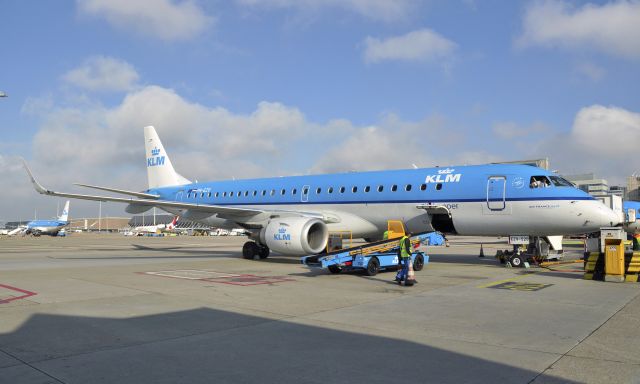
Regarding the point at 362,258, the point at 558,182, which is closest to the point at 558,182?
the point at 558,182

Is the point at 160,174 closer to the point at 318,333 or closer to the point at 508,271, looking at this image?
the point at 508,271

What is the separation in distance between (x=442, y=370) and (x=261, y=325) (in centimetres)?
328

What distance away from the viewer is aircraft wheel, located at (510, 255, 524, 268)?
1812cm

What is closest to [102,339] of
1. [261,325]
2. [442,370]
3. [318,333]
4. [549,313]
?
[261,325]

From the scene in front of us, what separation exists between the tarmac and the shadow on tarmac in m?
0.02

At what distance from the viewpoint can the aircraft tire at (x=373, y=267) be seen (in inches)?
598

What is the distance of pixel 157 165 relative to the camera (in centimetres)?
3084

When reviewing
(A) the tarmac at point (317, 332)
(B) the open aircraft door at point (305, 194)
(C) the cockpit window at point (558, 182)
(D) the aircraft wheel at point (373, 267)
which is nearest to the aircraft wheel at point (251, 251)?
(B) the open aircraft door at point (305, 194)

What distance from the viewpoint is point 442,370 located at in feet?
17.9

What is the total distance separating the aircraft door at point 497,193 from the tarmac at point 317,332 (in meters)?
4.20

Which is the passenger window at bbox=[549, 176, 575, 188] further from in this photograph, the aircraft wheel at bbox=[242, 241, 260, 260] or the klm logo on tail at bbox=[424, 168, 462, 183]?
the aircraft wheel at bbox=[242, 241, 260, 260]

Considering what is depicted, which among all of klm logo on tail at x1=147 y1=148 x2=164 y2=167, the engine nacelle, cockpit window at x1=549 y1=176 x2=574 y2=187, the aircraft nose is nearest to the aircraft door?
cockpit window at x1=549 y1=176 x2=574 y2=187

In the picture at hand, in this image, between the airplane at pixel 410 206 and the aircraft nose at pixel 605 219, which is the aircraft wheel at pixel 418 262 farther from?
the aircraft nose at pixel 605 219

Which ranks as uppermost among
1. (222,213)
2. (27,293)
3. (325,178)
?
(325,178)
